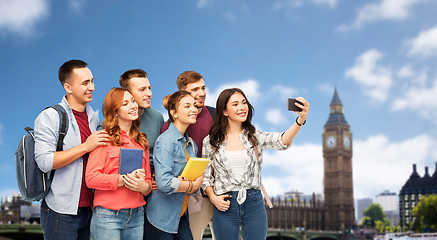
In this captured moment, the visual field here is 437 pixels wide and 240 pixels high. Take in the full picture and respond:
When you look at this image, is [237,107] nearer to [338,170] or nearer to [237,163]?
[237,163]

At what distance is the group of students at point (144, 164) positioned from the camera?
2.27m

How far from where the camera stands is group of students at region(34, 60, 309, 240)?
2268mm

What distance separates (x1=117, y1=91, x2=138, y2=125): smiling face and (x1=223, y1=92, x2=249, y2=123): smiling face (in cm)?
51

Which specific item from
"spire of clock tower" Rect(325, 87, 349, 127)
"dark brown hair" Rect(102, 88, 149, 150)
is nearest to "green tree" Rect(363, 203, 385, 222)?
"spire of clock tower" Rect(325, 87, 349, 127)

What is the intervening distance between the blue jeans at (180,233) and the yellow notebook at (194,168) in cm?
27

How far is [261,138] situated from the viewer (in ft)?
8.75

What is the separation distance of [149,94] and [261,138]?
2.16 feet

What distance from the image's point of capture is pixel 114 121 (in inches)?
94.0

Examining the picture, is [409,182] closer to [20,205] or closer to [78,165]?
[20,205]

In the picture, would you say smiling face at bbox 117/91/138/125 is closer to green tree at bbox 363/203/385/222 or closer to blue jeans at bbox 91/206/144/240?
blue jeans at bbox 91/206/144/240

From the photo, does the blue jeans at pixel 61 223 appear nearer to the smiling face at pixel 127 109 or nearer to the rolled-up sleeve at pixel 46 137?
the rolled-up sleeve at pixel 46 137

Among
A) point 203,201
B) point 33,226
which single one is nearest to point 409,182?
point 33,226

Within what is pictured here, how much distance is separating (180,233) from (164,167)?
0.38m

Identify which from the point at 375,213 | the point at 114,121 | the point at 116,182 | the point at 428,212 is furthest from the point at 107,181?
the point at 375,213
